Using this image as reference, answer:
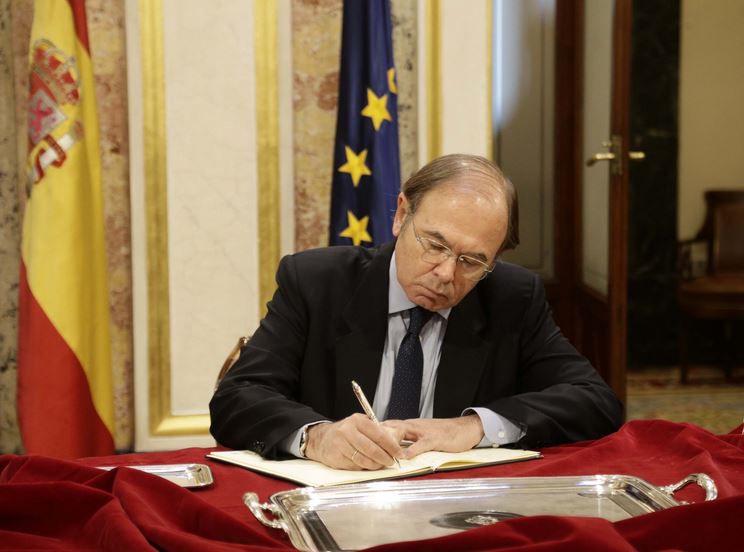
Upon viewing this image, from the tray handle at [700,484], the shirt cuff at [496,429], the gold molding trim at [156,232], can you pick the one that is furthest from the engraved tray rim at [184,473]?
the gold molding trim at [156,232]

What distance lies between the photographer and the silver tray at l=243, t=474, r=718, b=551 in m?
1.29

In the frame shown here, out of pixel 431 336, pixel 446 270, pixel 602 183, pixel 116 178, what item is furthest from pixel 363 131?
pixel 446 270

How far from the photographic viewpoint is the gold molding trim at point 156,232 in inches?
173

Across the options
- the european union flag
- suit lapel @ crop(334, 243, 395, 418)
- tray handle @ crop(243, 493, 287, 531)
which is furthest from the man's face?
the european union flag

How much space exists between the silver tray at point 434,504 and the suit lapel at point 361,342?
0.77 meters

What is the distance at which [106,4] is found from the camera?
4.39 metres

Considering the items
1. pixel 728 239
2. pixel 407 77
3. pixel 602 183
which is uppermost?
pixel 407 77

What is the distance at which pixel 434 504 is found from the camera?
143cm

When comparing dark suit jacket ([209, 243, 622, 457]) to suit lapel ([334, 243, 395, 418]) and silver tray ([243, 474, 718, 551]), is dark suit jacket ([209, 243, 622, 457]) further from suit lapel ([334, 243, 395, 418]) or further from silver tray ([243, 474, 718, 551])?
silver tray ([243, 474, 718, 551])

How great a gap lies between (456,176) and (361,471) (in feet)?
2.70

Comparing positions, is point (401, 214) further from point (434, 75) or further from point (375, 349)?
point (434, 75)

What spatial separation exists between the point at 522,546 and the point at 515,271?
1.47 meters

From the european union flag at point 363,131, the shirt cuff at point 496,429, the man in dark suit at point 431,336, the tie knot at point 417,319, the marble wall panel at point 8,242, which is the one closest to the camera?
the shirt cuff at point 496,429

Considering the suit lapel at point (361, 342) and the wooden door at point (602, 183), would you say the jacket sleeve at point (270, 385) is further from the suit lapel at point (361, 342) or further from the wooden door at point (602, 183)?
the wooden door at point (602, 183)
